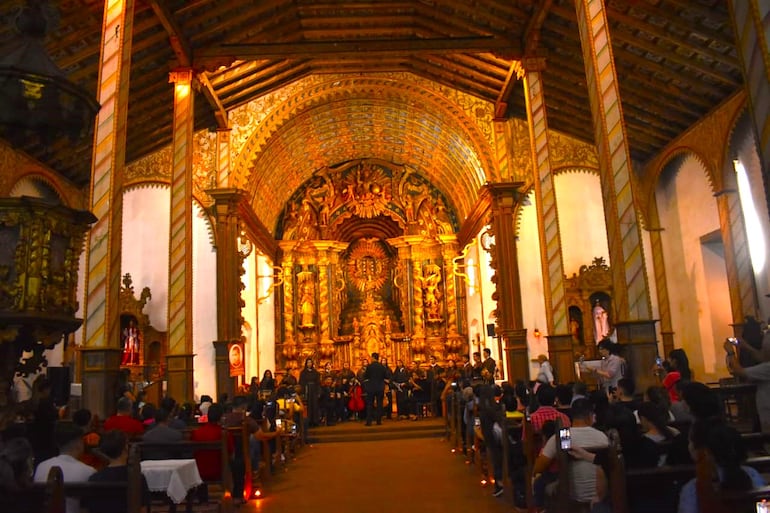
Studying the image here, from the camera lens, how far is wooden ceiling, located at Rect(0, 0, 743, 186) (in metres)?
11.5

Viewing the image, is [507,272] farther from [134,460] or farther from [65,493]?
[65,493]

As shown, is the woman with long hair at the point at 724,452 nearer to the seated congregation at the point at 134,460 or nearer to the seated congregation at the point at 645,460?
the seated congregation at the point at 645,460

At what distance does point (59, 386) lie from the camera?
9.09 m

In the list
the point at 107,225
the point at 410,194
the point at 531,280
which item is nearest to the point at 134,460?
the point at 107,225

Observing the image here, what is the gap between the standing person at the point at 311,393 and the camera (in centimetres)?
1580

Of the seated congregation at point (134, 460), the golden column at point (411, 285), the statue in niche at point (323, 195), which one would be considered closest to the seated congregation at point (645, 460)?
the seated congregation at point (134, 460)

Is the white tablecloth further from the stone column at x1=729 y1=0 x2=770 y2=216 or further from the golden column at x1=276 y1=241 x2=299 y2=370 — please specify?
the golden column at x1=276 y1=241 x2=299 y2=370

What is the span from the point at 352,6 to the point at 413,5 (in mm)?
1246

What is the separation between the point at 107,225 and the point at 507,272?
10.0 metres

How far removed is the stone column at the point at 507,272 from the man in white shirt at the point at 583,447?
1130cm

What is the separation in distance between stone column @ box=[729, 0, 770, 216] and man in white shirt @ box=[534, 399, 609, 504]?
1767mm

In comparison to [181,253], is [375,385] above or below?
below

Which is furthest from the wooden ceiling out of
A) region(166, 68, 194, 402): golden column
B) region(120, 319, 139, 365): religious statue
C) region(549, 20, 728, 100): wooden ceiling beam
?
region(120, 319, 139, 365): religious statue

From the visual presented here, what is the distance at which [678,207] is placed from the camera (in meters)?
15.8
